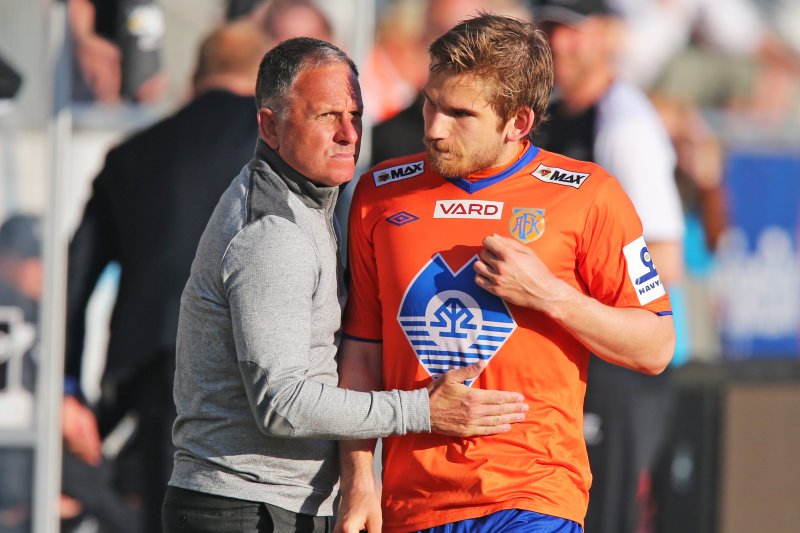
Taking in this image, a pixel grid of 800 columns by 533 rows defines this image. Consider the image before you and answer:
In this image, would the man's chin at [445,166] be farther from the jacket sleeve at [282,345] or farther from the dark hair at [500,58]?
the jacket sleeve at [282,345]

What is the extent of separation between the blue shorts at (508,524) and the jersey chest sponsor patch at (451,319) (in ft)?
1.00

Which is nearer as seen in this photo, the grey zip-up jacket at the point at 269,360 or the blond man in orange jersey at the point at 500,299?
the grey zip-up jacket at the point at 269,360

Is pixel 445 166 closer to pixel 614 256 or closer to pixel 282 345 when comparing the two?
pixel 614 256

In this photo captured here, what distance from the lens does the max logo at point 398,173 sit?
2.97 m

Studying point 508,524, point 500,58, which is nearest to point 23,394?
point 508,524

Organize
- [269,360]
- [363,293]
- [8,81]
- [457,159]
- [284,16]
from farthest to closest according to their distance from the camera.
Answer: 1. [284,16]
2. [8,81]
3. [363,293]
4. [457,159]
5. [269,360]

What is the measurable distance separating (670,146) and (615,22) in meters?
0.66

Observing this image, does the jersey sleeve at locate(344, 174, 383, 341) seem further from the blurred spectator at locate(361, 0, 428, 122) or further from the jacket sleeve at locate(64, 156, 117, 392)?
the jacket sleeve at locate(64, 156, 117, 392)

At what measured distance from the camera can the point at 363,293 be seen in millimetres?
2910

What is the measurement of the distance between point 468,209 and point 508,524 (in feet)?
2.36

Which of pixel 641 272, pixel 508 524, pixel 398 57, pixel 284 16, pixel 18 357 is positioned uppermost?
pixel 284 16

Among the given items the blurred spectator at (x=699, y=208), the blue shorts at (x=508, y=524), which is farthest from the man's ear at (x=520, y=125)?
the blurred spectator at (x=699, y=208)

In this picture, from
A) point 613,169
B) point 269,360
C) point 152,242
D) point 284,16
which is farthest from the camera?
point 613,169

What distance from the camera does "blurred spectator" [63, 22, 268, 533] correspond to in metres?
5.06
